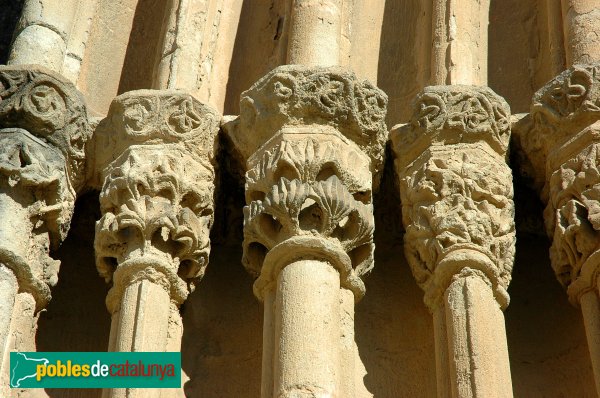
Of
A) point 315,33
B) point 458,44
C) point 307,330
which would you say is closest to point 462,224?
point 307,330

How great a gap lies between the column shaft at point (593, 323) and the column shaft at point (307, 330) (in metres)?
0.95

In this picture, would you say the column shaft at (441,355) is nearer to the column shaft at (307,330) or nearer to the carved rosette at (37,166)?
the column shaft at (307,330)

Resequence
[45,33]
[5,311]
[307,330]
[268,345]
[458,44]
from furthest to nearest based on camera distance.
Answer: [45,33] < [458,44] < [5,311] < [268,345] < [307,330]

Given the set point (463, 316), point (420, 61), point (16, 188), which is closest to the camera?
point (463, 316)

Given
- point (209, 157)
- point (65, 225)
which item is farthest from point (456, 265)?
point (65, 225)

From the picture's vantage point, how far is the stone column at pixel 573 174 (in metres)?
5.59

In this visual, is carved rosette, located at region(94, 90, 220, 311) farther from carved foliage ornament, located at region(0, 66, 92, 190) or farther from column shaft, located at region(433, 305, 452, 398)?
column shaft, located at region(433, 305, 452, 398)

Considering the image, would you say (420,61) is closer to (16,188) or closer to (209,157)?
(209,157)

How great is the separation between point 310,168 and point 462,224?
0.62 metres

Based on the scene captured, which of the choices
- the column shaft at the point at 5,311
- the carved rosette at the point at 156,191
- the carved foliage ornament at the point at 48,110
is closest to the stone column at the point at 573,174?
the carved rosette at the point at 156,191

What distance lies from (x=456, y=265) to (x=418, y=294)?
1.85 feet

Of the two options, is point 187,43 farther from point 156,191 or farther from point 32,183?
point 32,183

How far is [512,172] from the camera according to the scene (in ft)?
20.2

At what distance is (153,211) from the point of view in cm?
577
